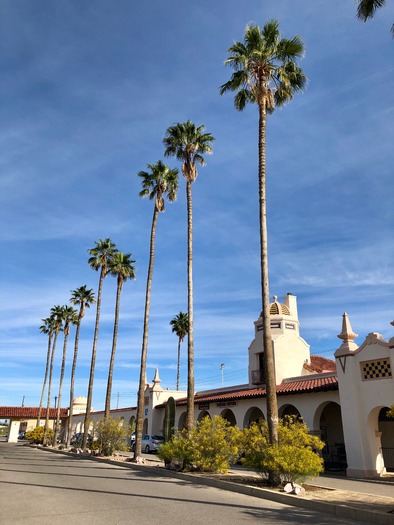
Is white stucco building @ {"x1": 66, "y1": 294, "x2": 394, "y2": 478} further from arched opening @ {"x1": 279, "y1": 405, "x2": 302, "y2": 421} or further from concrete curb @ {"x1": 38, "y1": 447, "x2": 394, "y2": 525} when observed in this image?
concrete curb @ {"x1": 38, "y1": 447, "x2": 394, "y2": 525}

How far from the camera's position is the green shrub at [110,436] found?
29062mm

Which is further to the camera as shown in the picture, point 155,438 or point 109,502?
point 155,438

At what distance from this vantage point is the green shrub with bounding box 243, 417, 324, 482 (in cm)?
1284

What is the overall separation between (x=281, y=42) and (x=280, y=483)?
17.3 meters

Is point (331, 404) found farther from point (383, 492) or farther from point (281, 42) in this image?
point (281, 42)

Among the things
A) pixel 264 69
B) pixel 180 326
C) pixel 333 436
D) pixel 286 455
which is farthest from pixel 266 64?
pixel 180 326

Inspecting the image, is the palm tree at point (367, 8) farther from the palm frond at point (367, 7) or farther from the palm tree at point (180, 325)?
the palm tree at point (180, 325)

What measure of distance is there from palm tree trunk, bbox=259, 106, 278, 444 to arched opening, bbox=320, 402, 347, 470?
39.4 ft

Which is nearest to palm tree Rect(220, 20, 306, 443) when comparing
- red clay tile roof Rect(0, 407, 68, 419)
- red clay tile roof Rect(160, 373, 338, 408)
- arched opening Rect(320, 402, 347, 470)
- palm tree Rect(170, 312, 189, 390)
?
red clay tile roof Rect(160, 373, 338, 408)

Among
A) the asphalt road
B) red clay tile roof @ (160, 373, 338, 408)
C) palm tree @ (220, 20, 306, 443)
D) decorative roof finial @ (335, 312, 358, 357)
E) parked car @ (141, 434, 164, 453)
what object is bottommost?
the asphalt road

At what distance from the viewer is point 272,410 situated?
1430 cm

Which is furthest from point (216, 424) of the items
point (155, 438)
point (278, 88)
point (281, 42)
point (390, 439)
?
point (155, 438)

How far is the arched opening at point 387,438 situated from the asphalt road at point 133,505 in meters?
12.1

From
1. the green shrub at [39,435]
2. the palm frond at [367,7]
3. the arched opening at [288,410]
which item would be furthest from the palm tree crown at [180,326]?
the palm frond at [367,7]
